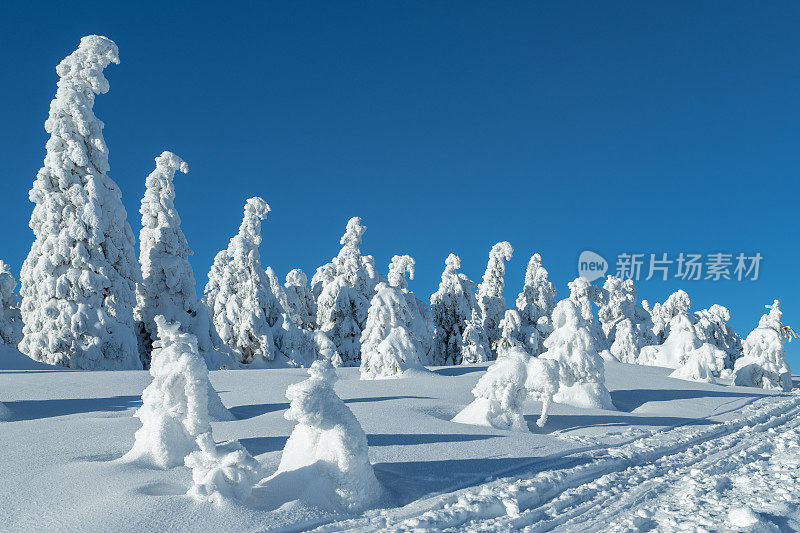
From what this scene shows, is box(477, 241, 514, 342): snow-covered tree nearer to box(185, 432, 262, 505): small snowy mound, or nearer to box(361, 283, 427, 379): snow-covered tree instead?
box(361, 283, 427, 379): snow-covered tree

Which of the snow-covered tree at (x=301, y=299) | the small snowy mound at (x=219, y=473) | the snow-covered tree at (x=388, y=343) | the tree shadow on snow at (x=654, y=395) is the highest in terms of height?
the snow-covered tree at (x=301, y=299)

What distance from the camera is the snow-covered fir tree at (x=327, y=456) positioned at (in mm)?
6543

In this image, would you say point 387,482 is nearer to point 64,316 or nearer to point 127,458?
point 127,458

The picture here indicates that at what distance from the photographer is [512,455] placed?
927 centimetres

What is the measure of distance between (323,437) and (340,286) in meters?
28.1

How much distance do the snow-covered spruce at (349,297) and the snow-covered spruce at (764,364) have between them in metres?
20.3

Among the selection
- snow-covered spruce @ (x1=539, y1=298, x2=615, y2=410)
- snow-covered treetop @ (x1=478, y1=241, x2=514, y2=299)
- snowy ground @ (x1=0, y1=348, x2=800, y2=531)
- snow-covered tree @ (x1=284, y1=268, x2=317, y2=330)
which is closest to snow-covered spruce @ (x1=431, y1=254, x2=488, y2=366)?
snow-covered treetop @ (x1=478, y1=241, x2=514, y2=299)

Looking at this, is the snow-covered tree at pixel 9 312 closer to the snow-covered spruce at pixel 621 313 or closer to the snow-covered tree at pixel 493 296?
the snow-covered tree at pixel 493 296

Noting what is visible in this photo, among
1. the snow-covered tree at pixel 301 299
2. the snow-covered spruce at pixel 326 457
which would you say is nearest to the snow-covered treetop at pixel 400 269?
the snow-covered tree at pixel 301 299

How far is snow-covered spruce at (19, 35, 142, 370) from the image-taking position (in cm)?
2088

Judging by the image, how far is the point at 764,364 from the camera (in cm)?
2528

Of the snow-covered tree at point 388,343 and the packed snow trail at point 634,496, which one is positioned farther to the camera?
the snow-covered tree at point 388,343

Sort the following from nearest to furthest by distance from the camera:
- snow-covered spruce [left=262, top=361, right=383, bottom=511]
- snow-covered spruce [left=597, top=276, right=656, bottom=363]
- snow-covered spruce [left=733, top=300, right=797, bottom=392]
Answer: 1. snow-covered spruce [left=262, top=361, right=383, bottom=511]
2. snow-covered spruce [left=733, top=300, right=797, bottom=392]
3. snow-covered spruce [left=597, top=276, right=656, bottom=363]

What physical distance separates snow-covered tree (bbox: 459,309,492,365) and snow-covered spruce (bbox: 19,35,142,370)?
74.3 ft
